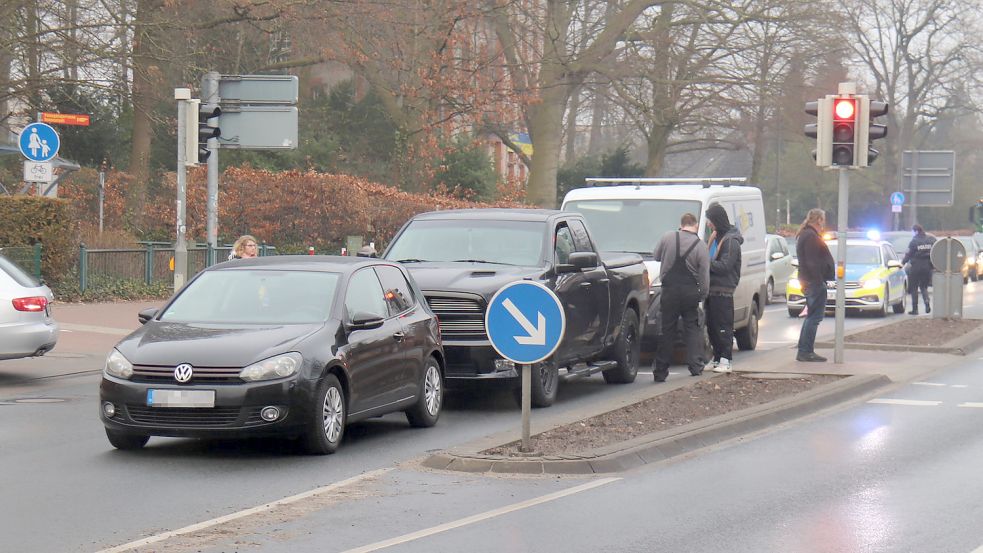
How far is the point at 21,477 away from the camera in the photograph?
31.5ft

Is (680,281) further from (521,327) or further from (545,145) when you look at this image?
(545,145)

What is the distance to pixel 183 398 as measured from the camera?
1003 centimetres

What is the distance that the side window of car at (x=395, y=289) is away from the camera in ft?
39.1

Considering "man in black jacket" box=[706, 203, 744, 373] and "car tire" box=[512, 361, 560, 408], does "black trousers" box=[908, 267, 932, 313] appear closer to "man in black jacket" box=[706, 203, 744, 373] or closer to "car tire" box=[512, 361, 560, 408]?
"man in black jacket" box=[706, 203, 744, 373]

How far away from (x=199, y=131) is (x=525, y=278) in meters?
7.26

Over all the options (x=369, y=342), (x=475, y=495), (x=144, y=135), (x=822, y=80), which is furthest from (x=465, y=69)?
(x=475, y=495)

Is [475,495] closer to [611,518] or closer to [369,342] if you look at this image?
[611,518]

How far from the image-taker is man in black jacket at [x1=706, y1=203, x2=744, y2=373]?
Answer: 16266 mm

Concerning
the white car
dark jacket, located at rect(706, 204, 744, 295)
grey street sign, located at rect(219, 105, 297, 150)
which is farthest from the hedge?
the white car

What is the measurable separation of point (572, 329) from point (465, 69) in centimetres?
2387

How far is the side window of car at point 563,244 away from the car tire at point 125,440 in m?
4.93

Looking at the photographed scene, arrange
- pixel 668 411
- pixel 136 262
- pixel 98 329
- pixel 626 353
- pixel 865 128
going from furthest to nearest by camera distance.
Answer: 1. pixel 136 262
2. pixel 98 329
3. pixel 865 128
4. pixel 626 353
5. pixel 668 411

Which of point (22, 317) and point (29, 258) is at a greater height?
point (29, 258)

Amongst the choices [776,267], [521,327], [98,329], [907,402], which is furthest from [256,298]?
[776,267]
